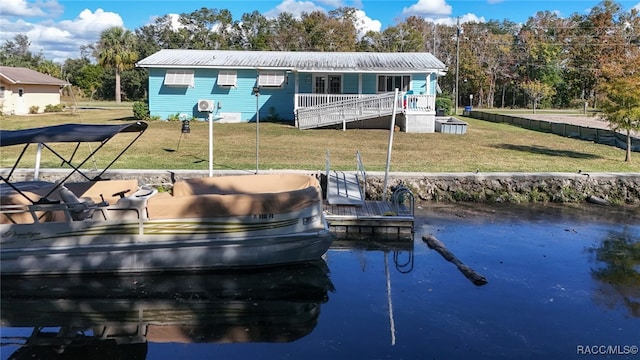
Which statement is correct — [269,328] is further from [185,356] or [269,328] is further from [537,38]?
[537,38]

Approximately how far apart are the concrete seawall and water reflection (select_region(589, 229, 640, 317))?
114 inches

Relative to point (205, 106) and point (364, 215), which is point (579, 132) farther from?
point (205, 106)

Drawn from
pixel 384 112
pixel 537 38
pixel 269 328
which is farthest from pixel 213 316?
pixel 537 38

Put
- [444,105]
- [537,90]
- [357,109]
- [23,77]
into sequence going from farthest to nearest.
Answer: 1. [537,90]
2. [23,77]
3. [444,105]
4. [357,109]

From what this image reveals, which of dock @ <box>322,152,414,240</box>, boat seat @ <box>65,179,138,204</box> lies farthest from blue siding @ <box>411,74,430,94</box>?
boat seat @ <box>65,179,138,204</box>

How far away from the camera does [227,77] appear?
3000cm

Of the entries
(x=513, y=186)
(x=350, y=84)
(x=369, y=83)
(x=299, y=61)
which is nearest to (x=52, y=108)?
(x=299, y=61)

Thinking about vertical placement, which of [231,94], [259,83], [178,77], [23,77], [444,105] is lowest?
[444,105]

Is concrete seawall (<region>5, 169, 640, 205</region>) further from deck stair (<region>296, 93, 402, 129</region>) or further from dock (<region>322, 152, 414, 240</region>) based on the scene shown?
deck stair (<region>296, 93, 402, 129</region>)

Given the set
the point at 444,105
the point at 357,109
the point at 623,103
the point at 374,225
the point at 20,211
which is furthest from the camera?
the point at 444,105

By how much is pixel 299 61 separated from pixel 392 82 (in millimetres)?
5338

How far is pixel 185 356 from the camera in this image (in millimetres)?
6250

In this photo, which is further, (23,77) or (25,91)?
(23,77)

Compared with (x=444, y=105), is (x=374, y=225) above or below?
below
